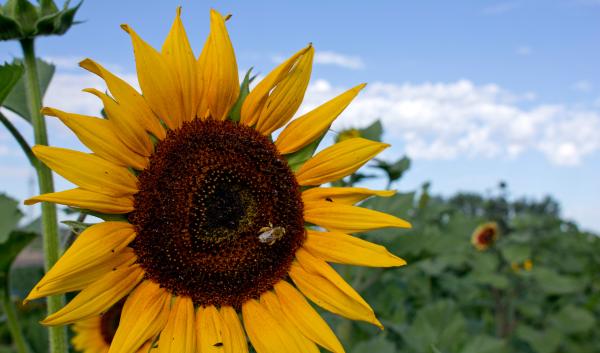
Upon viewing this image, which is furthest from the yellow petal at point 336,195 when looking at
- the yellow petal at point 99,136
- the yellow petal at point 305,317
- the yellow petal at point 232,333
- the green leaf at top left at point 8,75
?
the green leaf at top left at point 8,75

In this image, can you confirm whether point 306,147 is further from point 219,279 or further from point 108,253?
point 108,253

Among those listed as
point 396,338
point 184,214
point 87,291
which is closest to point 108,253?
point 87,291

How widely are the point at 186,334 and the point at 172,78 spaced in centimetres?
65

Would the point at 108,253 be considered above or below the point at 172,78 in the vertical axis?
below

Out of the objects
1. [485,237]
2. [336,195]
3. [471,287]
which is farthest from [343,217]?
[485,237]

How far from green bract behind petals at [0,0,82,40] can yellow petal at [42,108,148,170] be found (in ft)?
1.11

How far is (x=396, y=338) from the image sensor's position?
3.62 meters

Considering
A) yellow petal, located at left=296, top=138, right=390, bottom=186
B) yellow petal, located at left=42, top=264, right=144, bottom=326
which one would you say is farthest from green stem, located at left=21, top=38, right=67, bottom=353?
yellow petal, located at left=296, top=138, right=390, bottom=186

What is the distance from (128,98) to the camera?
1.60m

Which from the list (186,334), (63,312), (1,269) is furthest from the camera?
(1,269)

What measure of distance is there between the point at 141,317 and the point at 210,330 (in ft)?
0.59

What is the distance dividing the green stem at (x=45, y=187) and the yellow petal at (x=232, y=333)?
475 millimetres

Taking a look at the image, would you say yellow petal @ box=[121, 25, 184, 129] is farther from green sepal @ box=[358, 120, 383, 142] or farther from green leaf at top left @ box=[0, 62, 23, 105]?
green sepal @ box=[358, 120, 383, 142]

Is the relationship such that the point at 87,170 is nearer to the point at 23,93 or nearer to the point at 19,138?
the point at 19,138
